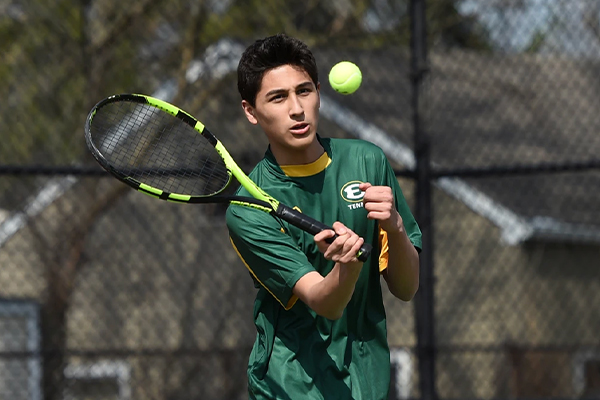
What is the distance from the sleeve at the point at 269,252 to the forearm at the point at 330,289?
1.5 inches

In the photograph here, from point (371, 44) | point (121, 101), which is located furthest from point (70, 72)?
point (121, 101)

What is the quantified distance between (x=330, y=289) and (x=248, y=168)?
508 cm

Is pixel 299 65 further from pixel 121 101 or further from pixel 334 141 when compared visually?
pixel 121 101

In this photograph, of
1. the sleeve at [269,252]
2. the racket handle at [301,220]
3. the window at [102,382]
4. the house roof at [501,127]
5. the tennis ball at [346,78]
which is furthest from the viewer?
the house roof at [501,127]

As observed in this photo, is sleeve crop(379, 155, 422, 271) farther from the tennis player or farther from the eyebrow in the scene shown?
the eyebrow

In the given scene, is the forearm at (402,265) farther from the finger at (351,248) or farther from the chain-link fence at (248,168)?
the chain-link fence at (248,168)

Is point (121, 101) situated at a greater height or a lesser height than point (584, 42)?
lesser

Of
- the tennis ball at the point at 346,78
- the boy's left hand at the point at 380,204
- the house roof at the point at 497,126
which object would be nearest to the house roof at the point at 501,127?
the house roof at the point at 497,126

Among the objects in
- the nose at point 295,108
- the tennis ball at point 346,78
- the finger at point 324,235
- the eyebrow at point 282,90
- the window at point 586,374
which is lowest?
the finger at point 324,235

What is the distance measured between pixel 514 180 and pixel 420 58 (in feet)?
21.8

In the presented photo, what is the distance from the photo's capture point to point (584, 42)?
7.13 m

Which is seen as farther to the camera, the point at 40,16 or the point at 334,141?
the point at 40,16

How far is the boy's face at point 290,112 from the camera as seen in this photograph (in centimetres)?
281

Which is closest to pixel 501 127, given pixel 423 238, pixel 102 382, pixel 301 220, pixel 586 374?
pixel 586 374
